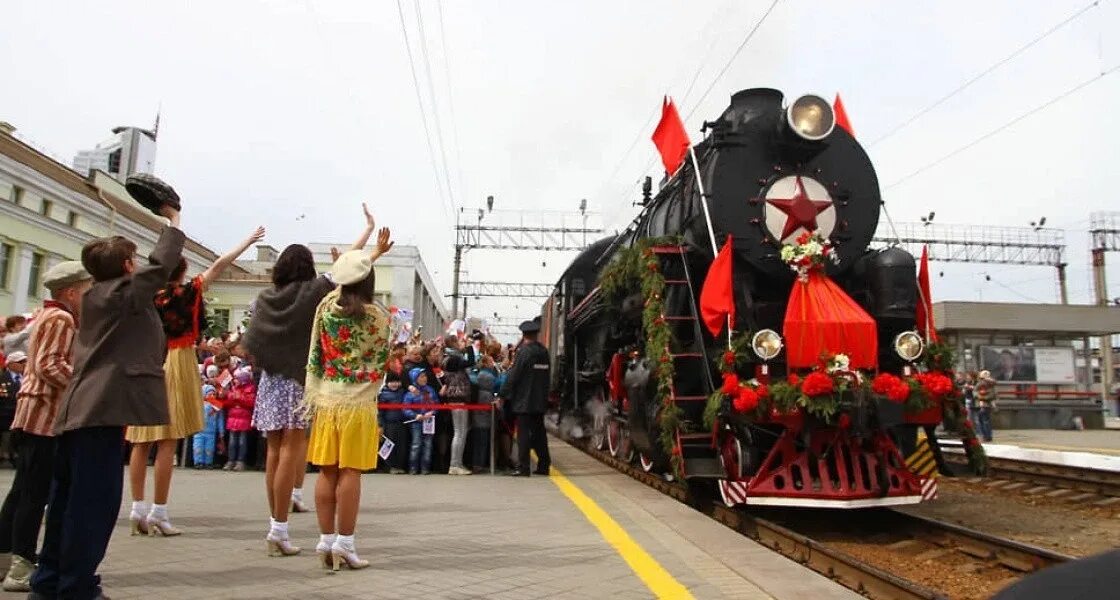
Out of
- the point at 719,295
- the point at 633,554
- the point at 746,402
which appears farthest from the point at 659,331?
the point at 633,554

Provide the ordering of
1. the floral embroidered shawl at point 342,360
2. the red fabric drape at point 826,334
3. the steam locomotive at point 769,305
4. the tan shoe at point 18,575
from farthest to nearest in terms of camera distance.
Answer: the red fabric drape at point 826,334
the steam locomotive at point 769,305
the floral embroidered shawl at point 342,360
the tan shoe at point 18,575

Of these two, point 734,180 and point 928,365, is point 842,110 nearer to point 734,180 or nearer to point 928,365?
point 734,180

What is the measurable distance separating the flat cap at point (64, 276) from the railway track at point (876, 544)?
4794 millimetres

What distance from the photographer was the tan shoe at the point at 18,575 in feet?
12.3

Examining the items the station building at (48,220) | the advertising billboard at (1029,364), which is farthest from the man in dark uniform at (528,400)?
the advertising billboard at (1029,364)

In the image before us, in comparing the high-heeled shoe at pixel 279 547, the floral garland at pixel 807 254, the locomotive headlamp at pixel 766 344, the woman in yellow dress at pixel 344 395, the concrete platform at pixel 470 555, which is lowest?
the concrete platform at pixel 470 555

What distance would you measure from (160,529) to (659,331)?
4300 mm

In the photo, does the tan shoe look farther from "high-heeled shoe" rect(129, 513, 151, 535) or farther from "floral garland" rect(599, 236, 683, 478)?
"floral garland" rect(599, 236, 683, 478)

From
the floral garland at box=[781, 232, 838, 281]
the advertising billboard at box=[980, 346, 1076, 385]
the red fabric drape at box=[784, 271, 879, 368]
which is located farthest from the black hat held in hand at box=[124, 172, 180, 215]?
the advertising billboard at box=[980, 346, 1076, 385]

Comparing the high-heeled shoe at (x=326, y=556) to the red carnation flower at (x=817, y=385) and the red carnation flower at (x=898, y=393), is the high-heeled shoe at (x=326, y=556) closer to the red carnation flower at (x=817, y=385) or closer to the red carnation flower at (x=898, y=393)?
A: the red carnation flower at (x=817, y=385)

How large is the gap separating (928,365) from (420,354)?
18.6ft

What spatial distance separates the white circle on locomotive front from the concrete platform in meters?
2.71

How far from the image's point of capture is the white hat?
13.9 ft

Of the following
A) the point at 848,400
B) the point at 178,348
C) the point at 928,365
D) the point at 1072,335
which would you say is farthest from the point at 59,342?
the point at 1072,335
